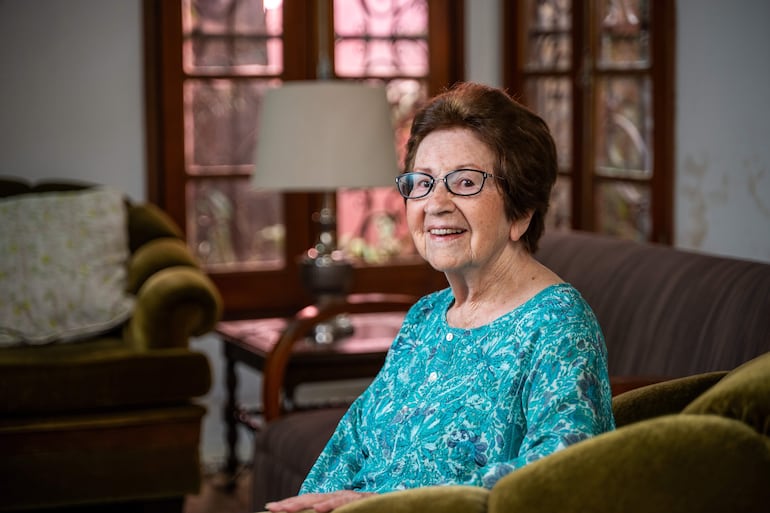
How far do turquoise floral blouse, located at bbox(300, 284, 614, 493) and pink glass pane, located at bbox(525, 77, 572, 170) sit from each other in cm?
267

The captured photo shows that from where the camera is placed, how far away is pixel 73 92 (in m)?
4.59

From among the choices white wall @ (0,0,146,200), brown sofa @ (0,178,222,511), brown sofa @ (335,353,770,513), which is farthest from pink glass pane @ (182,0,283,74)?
brown sofa @ (335,353,770,513)

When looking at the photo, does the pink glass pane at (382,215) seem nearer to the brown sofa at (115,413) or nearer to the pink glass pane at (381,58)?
the pink glass pane at (381,58)

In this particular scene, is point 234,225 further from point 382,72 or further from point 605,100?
point 605,100

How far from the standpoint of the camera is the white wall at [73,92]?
4.52m

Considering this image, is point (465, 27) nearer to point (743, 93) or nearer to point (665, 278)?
point (743, 93)

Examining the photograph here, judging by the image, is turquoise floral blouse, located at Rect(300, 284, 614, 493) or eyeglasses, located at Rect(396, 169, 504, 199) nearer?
turquoise floral blouse, located at Rect(300, 284, 614, 493)

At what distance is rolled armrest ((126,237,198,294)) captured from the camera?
163 inches

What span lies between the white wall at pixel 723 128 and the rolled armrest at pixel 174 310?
5.20 feet

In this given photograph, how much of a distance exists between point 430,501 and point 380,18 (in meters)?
3.88

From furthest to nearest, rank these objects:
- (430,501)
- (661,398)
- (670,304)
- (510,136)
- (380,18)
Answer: (380,18) → (670,304) → (510,136) → (661,398) → (430,501)

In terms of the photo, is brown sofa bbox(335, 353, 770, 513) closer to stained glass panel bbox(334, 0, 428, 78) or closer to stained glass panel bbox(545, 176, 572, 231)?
stained glass panel bbox(545, 176, 572, 231)

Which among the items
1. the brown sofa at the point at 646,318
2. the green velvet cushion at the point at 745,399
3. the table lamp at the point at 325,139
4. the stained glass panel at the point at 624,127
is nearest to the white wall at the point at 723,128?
the stained glass panel at the point at 624,127

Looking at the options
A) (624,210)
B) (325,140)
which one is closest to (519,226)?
(325,140)
